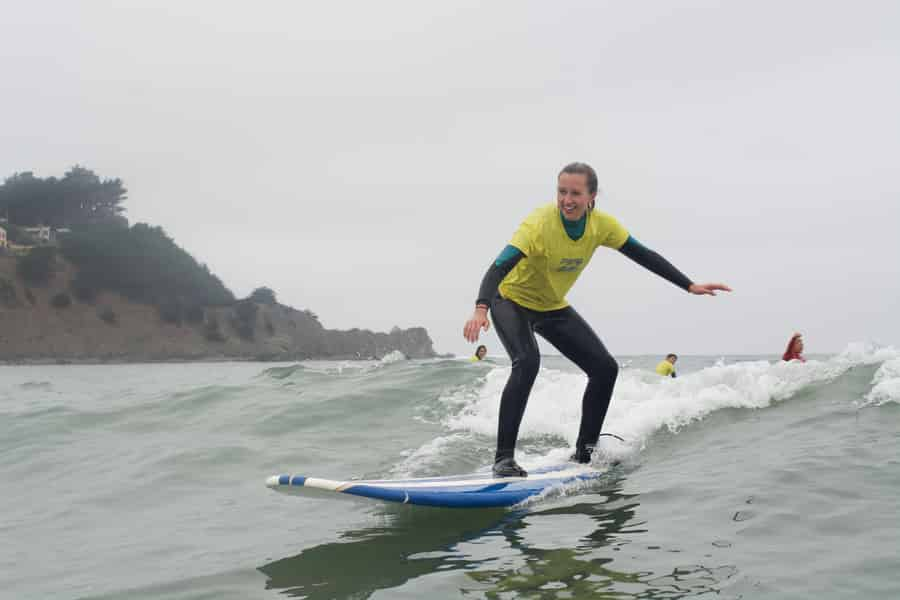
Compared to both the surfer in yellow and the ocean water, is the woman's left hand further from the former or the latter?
the ocean water

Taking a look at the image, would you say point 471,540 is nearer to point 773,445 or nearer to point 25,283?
point 773,445

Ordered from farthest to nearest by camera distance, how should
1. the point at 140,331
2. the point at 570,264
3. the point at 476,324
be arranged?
the point at 140,331 → the point at 570,264 → the point at 476,324

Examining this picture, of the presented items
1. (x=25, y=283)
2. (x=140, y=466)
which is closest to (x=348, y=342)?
(x=25, y=283)

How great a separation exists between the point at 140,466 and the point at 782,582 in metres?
6.39

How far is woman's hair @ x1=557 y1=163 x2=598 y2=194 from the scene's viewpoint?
613cm

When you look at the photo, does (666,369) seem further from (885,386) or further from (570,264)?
(570,264)

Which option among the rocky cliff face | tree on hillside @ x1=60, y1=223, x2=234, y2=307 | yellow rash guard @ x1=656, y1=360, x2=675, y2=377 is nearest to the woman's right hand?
yellow rash guard @ x1=656, y1=360, x2=675, y2=377

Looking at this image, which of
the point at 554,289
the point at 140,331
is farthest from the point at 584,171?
the point at 140,331

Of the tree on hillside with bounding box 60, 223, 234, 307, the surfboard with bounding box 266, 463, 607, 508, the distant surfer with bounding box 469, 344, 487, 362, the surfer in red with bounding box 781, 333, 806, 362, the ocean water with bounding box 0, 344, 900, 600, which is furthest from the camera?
the tree on hillside with bounding box 60, 223, 234, 307

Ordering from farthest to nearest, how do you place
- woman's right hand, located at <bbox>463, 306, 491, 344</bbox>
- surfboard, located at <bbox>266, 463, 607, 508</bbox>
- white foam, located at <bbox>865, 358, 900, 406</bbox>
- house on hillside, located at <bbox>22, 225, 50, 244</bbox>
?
house on hillside, located at <bbox>22, 225, 50, 244</bbox>, white foam, located at <bbox>865, 358, 900, 406</bbox>, woman's right hand, located at <bbox>463, 306, 491, 344</bbox>, surfboard, located at <bbox>266, 463, 607, 508</bbox>

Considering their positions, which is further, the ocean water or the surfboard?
the surfboard

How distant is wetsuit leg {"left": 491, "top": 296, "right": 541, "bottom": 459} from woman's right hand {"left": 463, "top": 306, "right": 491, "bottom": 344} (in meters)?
0.61

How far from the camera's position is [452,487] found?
19.1ft

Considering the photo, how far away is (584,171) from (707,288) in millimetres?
1492
